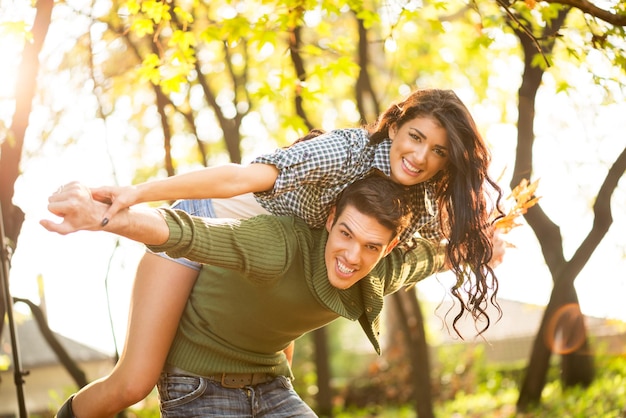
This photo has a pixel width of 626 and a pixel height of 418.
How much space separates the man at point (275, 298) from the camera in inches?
113

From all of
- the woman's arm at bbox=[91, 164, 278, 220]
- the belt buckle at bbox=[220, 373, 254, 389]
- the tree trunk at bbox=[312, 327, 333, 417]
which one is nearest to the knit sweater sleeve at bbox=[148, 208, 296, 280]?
the woman's arm at bbox=[91, 164, 278, 220]

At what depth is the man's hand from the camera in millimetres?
2068

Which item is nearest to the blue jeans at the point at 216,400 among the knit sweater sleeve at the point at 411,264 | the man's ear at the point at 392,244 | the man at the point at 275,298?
the man at the point at 275,298

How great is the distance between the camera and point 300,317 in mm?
3061

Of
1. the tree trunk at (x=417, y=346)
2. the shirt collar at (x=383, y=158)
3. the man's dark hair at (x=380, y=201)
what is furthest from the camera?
the tree trunk at (x=417, y=346)

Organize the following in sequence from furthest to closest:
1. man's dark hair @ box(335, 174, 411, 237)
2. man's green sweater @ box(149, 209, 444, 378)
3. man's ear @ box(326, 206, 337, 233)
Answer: man's ear @ box(326, 206, 337, 233), man's dark hair @ box(335, 174, 411, 237), man's green sweater @ box(149, 209, 444, 378)

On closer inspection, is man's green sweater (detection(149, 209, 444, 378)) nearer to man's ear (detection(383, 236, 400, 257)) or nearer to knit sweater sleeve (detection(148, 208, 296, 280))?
knit sweater sleeve (detection(148, 208, 296, 280))

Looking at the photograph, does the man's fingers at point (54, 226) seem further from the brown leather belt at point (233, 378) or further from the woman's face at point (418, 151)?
the woman's face at point (418, 151)

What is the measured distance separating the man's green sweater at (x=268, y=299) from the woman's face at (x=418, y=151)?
14.7 inches

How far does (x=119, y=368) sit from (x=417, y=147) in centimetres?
144

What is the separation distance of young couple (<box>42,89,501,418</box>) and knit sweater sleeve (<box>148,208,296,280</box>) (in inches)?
0.6

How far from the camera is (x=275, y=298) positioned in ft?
9.57

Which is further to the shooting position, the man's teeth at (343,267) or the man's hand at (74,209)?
the man's teeth at (343,267)

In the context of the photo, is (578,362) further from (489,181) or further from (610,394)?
(489,181)
